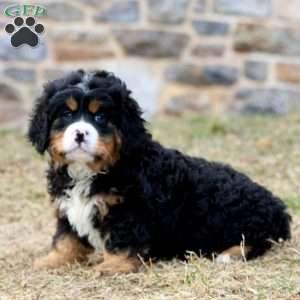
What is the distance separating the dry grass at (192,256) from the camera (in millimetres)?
4688

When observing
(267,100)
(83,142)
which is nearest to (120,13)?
(267,100)

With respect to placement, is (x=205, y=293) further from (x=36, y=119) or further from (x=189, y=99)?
(x=189, y=99)

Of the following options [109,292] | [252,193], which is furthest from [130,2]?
[109,292]

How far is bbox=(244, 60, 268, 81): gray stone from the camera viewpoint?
35.6ft

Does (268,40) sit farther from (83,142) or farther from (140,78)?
(83,142)

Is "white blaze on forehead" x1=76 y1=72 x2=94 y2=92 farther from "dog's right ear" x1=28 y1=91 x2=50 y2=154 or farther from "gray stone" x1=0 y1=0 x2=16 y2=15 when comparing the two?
"gray stone" x1=0 y1=0 x2=16 y2=15

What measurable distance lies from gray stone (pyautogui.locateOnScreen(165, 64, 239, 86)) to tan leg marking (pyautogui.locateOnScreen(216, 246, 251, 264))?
18.3 feet

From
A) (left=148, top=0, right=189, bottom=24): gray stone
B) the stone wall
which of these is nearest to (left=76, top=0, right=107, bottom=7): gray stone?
the stone wall

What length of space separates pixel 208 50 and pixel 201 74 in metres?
0.33

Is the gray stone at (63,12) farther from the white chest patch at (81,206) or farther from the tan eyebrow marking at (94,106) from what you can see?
the tan eyebrow marking at (94,106)

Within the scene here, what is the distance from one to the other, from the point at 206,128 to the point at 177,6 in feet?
5.75

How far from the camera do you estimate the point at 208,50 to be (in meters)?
10.8

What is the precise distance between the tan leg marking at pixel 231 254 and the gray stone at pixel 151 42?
5678mm

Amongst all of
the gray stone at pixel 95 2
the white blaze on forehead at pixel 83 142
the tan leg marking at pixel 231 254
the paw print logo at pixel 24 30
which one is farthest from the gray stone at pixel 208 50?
the white blaze on forehead at pixel 83 142
